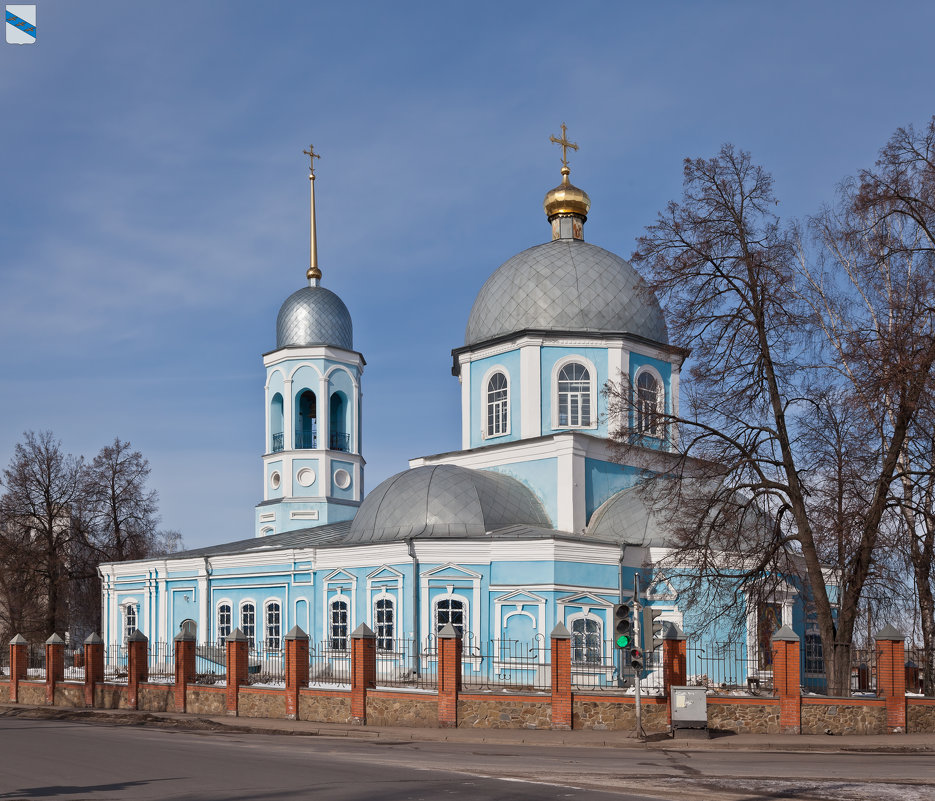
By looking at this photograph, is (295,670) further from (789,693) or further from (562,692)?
(789,693)

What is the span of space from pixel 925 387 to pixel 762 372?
9.90 feet

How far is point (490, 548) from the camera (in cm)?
2711

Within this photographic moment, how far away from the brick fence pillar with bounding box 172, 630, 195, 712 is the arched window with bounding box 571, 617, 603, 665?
27.1 ft

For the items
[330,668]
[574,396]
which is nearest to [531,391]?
[574,396]

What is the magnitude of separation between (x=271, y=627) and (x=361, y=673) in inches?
434

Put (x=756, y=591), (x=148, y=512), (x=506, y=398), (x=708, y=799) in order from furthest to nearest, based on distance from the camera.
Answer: (x=148, y=512) < (x=506, y=398) < (x=756, y=591) < (x=708, y=799)

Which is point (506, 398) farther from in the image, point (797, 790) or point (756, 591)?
point (797, 790)

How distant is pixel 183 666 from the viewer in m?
24.8

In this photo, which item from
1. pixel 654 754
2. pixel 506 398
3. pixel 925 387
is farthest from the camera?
pixel 506 398

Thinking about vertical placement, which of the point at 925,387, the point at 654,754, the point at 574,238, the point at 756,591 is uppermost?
the point at 574,238

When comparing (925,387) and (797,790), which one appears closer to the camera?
(797,790)

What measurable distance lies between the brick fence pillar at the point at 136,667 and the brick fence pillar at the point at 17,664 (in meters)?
5.38

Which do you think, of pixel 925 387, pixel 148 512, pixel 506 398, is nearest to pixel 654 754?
pixel 925 387

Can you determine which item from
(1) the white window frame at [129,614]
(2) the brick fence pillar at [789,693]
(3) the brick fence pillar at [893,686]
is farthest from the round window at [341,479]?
(3) the brick fence pillar at [893,686]
